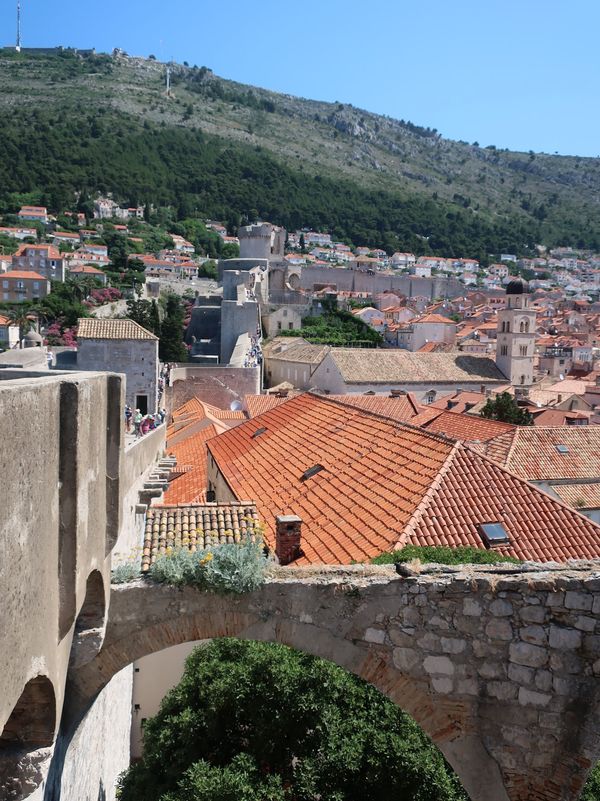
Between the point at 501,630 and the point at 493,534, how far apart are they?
444 cm

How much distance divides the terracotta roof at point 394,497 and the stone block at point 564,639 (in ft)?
10.8

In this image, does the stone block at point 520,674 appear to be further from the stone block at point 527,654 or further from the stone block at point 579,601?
the stone block at point 579,601

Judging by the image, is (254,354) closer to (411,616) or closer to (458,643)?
(411,616)

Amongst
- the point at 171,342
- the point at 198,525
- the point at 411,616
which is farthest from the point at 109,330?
the point at 171,342

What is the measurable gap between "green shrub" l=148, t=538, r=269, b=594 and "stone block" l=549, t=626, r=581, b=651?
90.5 inches

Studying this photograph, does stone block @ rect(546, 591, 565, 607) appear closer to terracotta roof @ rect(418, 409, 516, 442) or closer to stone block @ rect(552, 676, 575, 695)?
stone block @ rect(552, 676, 575, 695)

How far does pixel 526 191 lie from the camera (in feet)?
625

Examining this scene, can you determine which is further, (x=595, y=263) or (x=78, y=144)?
(x=595, y=263)

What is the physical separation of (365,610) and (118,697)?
4.70m

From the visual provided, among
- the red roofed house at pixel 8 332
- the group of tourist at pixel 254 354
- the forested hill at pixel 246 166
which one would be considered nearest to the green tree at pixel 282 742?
the group of tourist at pixel 254 354

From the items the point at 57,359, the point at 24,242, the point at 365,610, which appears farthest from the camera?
the point at 24,242

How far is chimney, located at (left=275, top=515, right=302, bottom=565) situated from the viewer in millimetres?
8469

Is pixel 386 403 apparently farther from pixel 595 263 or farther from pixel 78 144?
pixel 595 263

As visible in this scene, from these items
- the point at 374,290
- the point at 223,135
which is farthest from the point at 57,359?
the point at 223,135
